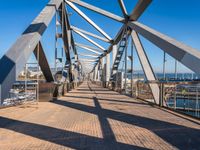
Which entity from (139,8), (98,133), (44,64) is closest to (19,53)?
(98,133)

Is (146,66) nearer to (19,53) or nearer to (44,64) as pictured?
(44,64)

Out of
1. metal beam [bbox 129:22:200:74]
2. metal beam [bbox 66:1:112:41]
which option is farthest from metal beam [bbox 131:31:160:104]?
metal beam [bbox 66:1:112:41]

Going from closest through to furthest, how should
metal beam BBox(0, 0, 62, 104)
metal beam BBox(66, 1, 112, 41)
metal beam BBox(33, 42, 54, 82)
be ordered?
metal beam BBox(0, 0, 62, 104)
metal beam BBox(33, 42, 54, 82)
metal beam BBox(66, 1, 112, 41)

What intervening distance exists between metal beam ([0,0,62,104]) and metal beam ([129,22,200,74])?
5085mm

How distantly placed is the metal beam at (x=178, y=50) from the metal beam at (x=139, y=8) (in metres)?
2.45

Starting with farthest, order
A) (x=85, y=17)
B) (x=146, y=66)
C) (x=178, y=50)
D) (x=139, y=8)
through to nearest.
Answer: (x=85, y=17) < (x=146, y=66) < (x=139, y=8) < (x=178, y=50)

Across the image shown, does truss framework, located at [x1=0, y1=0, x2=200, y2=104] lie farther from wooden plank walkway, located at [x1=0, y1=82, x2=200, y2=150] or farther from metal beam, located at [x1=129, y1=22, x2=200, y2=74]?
wooden plank walkway, located at [x1=0, y1=82, x2=200, y2=150]

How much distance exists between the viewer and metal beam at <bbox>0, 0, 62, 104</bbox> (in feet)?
23.6

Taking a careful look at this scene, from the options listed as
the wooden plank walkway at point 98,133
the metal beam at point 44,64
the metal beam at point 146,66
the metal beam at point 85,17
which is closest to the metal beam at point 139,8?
the metal beam at point 146,66

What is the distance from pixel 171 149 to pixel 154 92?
29.0ft

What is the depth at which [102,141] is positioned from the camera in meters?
5.07

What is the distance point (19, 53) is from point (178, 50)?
5486mm

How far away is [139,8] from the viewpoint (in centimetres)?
1475

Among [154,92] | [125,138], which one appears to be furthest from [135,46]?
[125,138]
